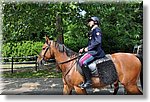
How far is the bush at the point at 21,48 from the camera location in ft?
12.3

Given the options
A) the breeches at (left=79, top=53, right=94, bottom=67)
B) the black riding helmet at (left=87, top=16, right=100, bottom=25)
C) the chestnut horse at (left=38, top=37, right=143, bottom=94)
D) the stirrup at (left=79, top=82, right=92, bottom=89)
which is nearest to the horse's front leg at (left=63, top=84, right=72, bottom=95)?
the chestnut horse at (left=38, top=37, right=143, bottom=94)

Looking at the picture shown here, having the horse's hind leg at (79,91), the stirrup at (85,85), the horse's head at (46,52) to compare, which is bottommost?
the horse's hind leg at (79,91)

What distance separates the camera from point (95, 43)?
3.66 m

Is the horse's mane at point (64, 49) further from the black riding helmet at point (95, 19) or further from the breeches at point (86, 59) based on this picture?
the black riding helmet at point (95, 19)

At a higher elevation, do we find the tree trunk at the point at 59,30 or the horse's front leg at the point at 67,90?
the tree trunk at the point at 59,30

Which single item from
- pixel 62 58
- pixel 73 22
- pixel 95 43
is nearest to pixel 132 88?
pixel 95 43

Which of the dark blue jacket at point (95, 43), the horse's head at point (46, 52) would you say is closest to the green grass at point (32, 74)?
the horse's head at point (46, 52)

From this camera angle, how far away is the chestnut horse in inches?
145

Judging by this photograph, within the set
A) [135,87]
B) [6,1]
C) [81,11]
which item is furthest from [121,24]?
[6,1]

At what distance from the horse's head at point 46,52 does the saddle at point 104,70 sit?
36 centimetres

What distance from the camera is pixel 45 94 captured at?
3750mm

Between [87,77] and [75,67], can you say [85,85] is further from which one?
[75,67]

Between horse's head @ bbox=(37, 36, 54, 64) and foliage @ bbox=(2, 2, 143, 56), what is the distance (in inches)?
2.7

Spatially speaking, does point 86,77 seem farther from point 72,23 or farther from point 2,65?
point 2,65
